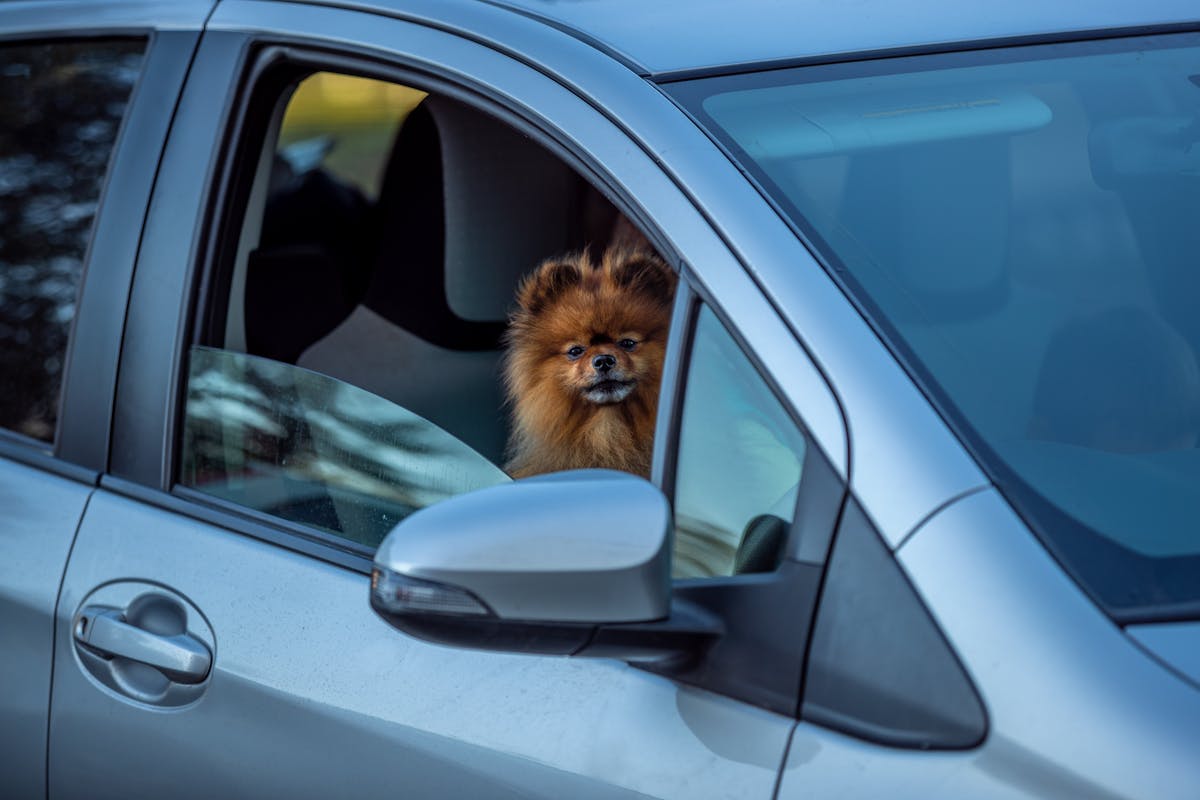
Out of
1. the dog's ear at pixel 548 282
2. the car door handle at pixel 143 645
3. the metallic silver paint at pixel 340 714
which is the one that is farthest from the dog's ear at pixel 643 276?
the car door handle at pixel 143 645

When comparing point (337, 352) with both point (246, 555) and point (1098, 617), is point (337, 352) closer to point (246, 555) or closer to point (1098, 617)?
point (246, 555)

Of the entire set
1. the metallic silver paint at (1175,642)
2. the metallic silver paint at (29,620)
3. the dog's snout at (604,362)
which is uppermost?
the dog's snout at (604,362)

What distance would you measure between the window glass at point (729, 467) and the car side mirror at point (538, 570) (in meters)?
0.20

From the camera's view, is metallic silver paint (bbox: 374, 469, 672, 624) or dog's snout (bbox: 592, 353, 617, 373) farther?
dog's snout (bbox: 592, 353, 617, 373)

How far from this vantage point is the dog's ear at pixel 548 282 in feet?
10.9

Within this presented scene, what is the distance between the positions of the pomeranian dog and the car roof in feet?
3.71

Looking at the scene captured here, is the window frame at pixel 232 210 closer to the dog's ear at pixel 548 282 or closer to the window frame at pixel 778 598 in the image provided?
the window frame at pixel 778 598

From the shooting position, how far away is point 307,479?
221 cm

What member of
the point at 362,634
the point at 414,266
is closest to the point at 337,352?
the point at 414,266

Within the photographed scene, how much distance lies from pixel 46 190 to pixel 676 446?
1473 millimetres

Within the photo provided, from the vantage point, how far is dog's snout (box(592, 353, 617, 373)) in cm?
343

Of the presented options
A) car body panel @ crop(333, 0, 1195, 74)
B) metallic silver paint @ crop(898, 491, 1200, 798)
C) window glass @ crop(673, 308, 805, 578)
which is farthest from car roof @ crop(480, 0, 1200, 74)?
metallic silver paint @ crop(898, 491, 1200, 798)

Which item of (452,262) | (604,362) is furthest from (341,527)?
(604,362)

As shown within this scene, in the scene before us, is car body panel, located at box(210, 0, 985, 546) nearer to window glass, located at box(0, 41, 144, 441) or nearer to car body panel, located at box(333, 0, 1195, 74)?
car body panel, located at box(333, 0, 1195, 74)
